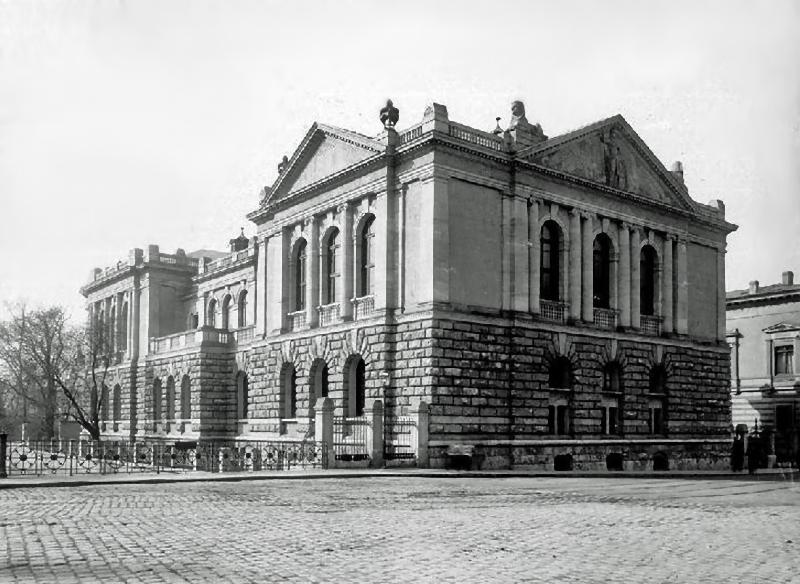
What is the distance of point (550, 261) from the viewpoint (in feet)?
131

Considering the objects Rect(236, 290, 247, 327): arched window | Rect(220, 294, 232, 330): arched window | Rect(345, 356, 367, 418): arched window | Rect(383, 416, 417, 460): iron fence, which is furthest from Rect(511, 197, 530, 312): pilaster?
Rect(220, 294, 232, 330): arched window

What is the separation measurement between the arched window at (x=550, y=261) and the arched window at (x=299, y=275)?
11095mm

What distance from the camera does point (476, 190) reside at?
1453 inches

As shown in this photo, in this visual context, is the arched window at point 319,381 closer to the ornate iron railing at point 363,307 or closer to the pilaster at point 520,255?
the ornate iron railing at point 363,307

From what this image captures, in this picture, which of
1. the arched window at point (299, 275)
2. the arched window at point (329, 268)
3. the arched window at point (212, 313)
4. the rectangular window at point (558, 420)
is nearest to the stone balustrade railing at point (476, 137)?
the arched window at point (329, 268)

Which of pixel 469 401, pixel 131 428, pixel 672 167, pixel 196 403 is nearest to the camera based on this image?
pixel 469 401

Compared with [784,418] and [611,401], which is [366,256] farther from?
[784,418]

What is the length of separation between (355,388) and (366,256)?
5519mm

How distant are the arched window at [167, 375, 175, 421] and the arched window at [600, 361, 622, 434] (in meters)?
26.7

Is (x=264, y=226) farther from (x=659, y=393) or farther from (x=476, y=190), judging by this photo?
(x=659, y=393)

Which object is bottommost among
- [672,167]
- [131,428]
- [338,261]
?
[131,428]

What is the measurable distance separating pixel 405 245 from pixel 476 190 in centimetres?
349

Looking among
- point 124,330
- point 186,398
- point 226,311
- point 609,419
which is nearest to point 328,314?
point 609,419

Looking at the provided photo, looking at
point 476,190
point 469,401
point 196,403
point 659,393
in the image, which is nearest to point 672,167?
point 659,393
